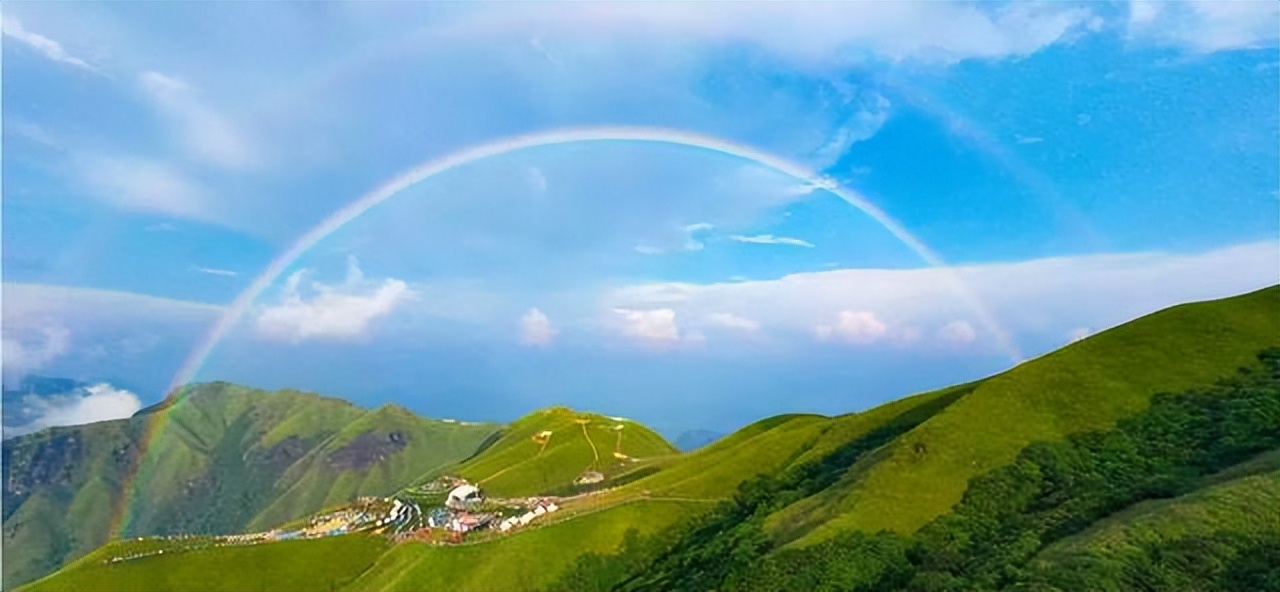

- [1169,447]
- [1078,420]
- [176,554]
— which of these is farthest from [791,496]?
[176,554]

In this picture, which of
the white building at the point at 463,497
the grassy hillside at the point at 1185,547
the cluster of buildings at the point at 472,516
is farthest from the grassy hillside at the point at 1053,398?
the white building at the point at 463,497

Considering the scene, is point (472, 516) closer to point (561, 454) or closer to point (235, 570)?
point (235, 570)

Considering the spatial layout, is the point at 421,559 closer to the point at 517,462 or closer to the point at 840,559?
the point at 840,559

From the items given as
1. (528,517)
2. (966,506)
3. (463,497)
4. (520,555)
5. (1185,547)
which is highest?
(463,497)

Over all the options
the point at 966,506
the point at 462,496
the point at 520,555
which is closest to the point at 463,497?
the point at 462,496

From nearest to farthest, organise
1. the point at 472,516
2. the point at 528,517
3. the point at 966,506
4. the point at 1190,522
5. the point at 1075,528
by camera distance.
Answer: the point at 1190,522
the point at 1075,528
the point at 966,506
the point at 528,517
the point at 472,516

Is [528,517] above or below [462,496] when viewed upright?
below

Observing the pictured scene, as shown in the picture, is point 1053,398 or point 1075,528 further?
point 1053,398
